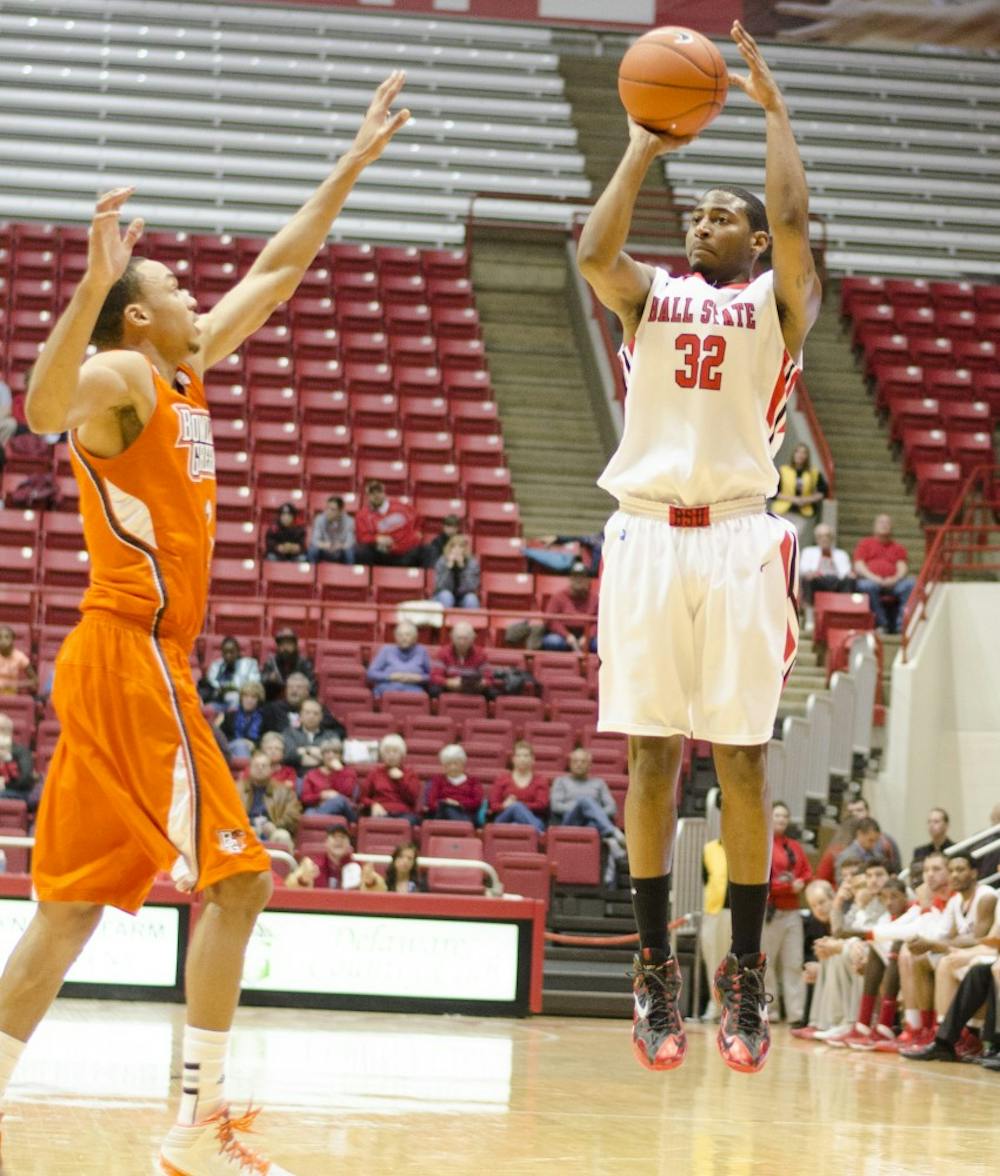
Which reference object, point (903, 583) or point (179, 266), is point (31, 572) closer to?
point (179, 266)

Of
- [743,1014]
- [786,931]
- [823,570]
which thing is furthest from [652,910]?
[823,570]

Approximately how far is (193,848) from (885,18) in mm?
21923

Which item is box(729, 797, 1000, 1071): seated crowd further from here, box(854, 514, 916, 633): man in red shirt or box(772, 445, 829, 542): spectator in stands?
box(772, 445, 829, 542): spectator in stands

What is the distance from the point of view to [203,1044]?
475cm

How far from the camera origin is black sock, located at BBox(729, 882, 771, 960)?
5250 mm

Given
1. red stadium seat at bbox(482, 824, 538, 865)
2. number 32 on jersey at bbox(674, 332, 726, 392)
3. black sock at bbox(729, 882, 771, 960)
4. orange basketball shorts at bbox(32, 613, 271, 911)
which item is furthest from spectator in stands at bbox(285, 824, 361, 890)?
number 32 on jersey at bbox(674, 332, 726, 392)

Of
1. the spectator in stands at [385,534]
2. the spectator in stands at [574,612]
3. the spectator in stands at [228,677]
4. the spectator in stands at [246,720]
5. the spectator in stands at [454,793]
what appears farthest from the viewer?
the spectator in stands at [385,534]

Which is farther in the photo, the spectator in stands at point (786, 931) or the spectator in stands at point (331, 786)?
the spectator in stands at point (331, 786)

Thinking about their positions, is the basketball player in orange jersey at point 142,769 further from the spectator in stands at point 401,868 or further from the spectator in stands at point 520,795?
the spectator in stands at point 520,795

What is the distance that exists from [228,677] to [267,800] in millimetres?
1585

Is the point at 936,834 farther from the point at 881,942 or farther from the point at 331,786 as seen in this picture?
the point at 331,786

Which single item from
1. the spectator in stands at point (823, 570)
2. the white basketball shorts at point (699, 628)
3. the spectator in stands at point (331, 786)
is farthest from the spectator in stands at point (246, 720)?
the white basketball shorts at point (699, 628)

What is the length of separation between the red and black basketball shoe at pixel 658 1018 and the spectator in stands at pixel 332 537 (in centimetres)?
1148

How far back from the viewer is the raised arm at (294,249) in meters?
A: 5.28
